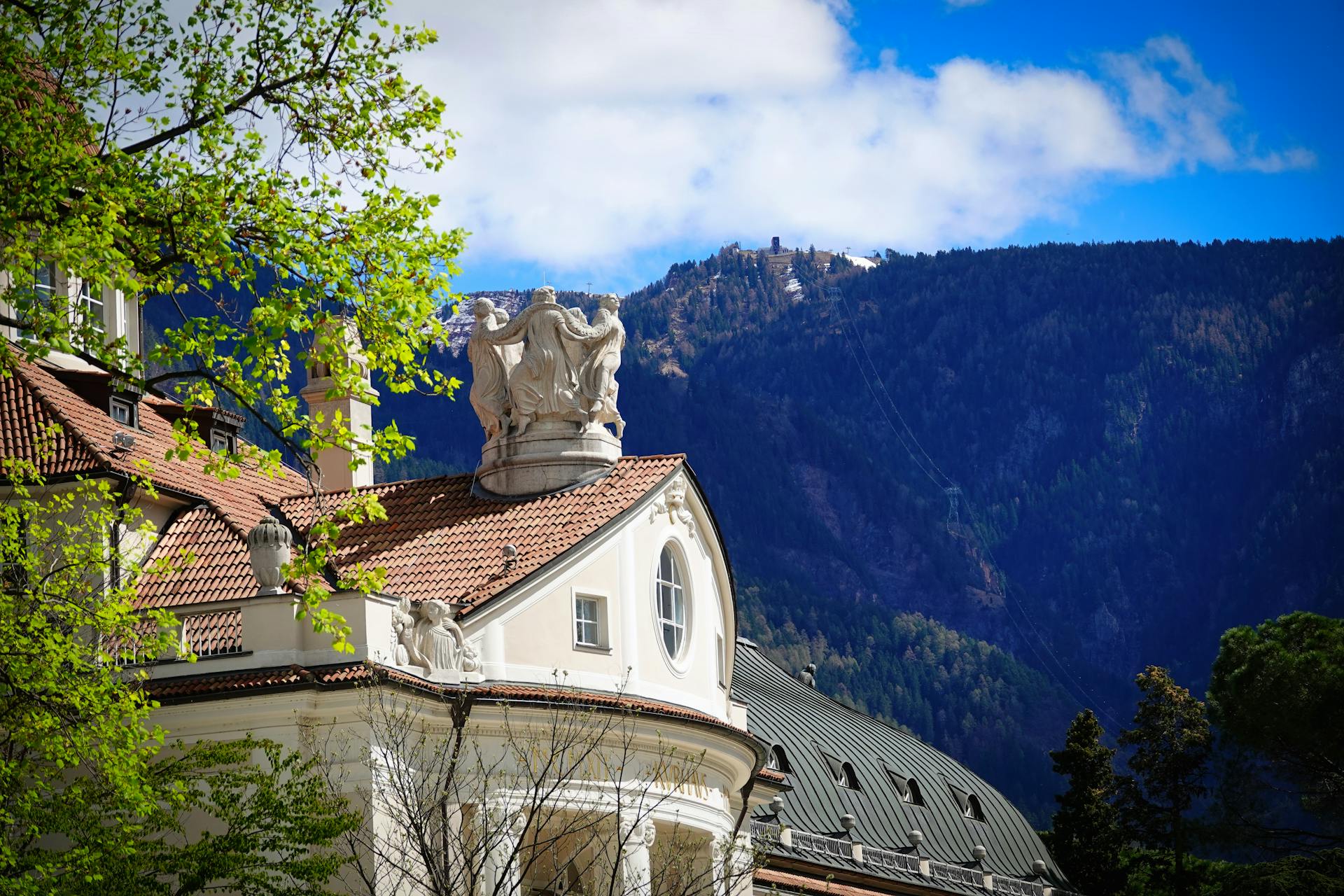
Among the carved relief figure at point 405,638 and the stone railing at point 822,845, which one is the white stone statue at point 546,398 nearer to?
the carved relief figure at point 405,638

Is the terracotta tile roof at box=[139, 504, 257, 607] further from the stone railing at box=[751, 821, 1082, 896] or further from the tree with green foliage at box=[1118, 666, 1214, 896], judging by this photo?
the tree with green foliage at box=[1118, 666, 1214, 896]

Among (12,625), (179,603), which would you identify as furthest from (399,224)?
(179,603)

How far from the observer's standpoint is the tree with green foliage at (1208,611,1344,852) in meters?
66.8

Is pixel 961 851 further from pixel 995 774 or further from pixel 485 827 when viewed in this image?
pixel 995 774

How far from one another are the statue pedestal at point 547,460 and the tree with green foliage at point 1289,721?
1491 inches

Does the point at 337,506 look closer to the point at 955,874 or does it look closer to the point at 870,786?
the point at 870,786

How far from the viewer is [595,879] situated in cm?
3412

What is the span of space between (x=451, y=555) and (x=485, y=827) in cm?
1003

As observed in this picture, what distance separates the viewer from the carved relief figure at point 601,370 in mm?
37406

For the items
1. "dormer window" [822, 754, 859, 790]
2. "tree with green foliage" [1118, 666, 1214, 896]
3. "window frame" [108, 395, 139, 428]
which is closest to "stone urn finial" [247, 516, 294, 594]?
"window frame" [108, 395, 139, 428]

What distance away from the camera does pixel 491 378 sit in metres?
38.1

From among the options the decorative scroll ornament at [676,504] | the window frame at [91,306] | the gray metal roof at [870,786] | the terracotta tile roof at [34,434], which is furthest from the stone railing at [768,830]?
the terracotta tile roof at [34,434]

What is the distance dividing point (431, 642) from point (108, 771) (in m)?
8.58

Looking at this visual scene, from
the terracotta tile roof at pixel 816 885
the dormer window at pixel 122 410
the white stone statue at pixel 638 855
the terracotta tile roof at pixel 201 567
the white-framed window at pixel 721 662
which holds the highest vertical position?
the dormer window at pixel 122 410
